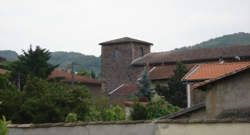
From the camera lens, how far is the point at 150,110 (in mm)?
25250

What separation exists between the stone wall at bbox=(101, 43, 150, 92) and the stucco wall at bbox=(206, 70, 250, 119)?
42.5m

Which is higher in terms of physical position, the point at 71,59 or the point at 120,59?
the point at 71,59

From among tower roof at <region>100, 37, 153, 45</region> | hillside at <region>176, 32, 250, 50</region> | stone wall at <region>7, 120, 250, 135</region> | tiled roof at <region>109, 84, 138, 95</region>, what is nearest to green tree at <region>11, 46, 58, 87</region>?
tiled roof at <region>109, 84, 138, 95</region>

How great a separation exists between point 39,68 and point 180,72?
15458mm

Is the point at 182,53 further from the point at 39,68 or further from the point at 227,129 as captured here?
the point at 227,129

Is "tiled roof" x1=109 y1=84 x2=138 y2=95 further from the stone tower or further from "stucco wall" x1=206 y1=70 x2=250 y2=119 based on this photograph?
"stucco wall" x1=206 y1=70 x2=250 y2=119

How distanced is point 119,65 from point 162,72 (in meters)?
9.38

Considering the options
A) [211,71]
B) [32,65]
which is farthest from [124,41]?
[211,71]

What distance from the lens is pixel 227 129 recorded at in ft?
26.6

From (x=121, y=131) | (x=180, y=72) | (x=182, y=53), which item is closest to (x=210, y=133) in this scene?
(x=121, y=131)

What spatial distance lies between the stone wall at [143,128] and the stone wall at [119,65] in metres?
46.3

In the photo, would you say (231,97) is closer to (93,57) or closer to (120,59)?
(120,59)

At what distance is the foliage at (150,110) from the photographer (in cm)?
2433

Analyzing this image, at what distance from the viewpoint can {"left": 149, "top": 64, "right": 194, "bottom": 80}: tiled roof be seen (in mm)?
49403
